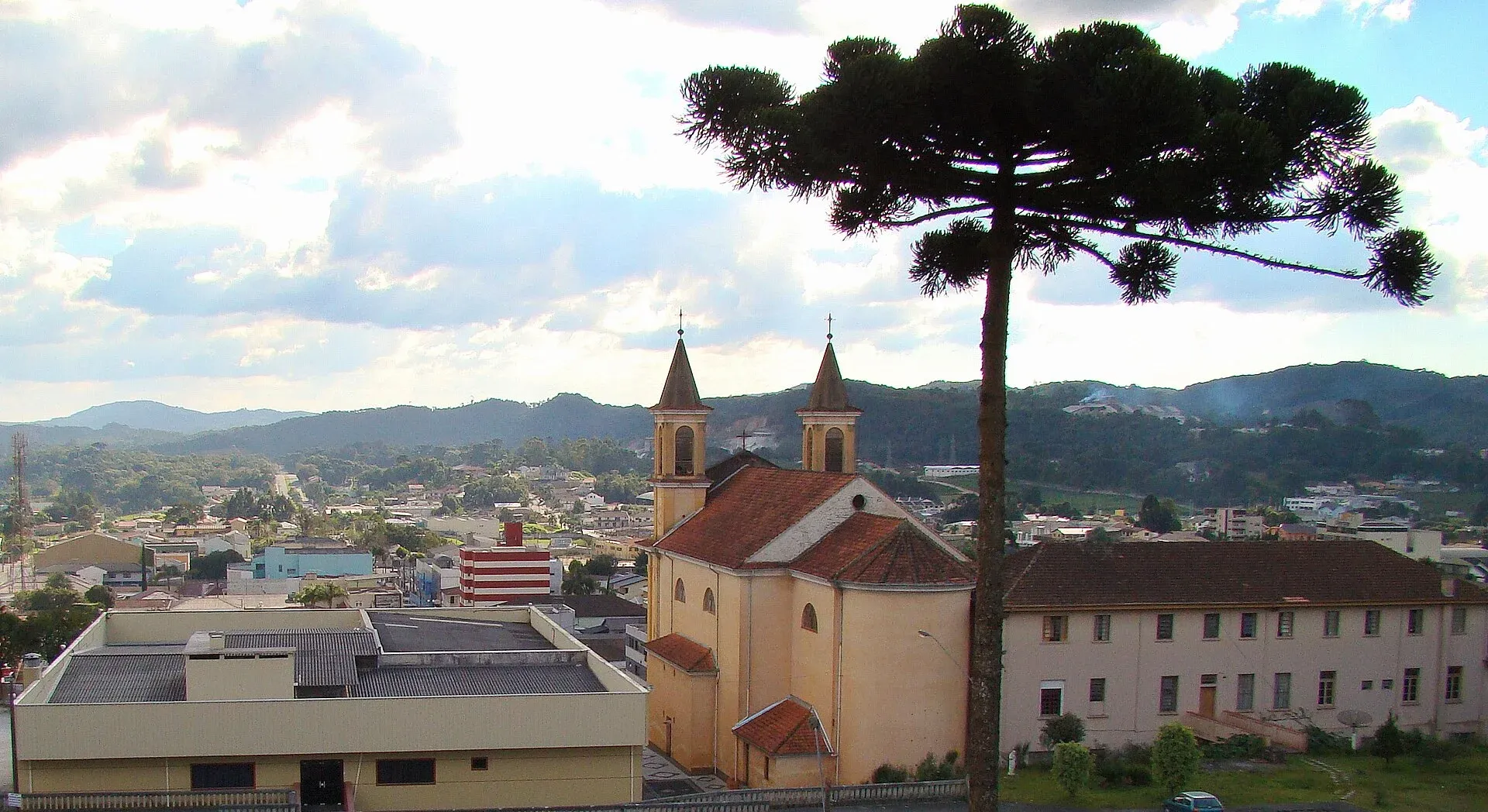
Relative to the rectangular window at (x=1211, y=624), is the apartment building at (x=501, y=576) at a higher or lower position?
lower

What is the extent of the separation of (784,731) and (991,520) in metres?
19.2

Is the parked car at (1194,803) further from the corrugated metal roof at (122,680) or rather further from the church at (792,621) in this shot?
the corrugated metal roof at (122,680)

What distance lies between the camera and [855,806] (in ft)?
89.4

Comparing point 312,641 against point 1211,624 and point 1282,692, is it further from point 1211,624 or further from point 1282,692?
point 1282,692

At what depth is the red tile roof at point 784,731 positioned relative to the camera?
29.8m

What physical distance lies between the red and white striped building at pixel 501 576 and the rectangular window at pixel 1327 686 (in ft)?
230

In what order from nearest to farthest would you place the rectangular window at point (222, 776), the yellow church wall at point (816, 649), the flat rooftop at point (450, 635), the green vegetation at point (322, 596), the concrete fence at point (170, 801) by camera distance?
the concrete fence at point (170, 801)
the rectangular window at point (222, 776)
the yellow church wall at point (816, 649)
the flat rooftop at point (450, 635)
the green vegetation at point (322, 596)

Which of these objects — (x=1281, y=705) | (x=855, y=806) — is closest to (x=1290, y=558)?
(x=1281, y=705)

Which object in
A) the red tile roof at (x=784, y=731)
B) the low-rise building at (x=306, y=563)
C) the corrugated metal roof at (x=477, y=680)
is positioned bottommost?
the low-rise building at (x=306, y=563)

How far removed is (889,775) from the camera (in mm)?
29250

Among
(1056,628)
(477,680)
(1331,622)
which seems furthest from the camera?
(1331,622)

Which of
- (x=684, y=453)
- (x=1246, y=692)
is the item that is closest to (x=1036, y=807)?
(x=1246, y=692)

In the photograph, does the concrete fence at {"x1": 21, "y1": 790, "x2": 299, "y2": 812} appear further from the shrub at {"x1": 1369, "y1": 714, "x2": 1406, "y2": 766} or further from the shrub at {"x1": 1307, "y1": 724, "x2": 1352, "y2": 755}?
the shrub at {"x1": 1369, "y1": 714, "x2": 1406, "y2": 766}

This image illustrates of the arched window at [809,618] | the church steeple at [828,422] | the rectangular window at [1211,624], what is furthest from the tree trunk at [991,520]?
the church steeple at [828,422]
